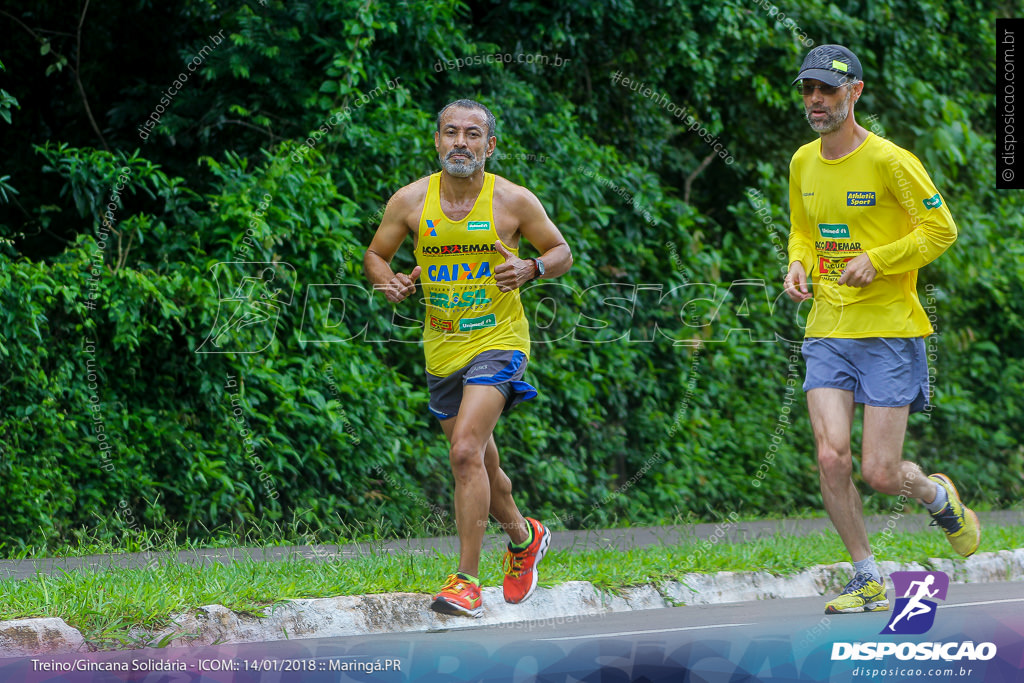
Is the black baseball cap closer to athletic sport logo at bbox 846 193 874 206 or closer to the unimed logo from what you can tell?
athletic sport logo at bbox 846 193 874 206

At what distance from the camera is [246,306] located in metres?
7.73

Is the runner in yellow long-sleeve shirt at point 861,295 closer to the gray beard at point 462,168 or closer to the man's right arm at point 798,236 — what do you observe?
the man's right arm at point 798,236

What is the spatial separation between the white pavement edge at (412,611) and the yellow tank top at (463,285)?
1.11 m

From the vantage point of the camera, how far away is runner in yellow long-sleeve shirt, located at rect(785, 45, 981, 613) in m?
5.89

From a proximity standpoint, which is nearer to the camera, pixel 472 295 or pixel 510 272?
pixel 510 272

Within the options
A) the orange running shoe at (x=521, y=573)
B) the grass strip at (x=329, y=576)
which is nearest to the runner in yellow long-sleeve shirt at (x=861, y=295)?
the grass strip at (x=329, y=576)

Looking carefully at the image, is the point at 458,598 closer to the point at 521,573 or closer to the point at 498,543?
the point at 521,573

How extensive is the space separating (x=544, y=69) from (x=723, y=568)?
471 cm

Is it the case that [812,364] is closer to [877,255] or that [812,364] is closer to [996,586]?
[877,255]

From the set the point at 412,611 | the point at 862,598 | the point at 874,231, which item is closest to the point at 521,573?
the point at 412,611

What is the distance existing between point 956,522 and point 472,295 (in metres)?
2.70

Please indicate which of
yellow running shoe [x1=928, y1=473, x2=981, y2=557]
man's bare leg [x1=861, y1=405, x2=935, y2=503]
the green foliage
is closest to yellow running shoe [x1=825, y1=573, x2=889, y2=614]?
man's bare leg [x1=861, y1=405, x2=935, y2=503]

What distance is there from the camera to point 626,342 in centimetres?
988

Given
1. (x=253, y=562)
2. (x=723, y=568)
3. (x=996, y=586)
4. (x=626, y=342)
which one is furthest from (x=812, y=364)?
(x=626, y=342)
